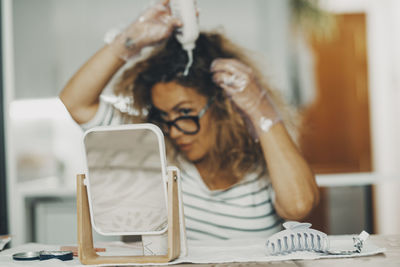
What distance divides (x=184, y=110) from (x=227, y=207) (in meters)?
0.33

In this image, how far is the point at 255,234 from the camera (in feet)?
5.08

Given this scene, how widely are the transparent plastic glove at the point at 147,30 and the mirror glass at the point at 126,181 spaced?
0.68 metres

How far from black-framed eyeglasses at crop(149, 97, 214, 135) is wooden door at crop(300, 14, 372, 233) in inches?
36.9

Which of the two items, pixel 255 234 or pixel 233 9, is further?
pixel 233 9

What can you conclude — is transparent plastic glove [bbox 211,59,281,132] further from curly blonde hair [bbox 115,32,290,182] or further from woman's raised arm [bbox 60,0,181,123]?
woman's raised arm [bbox 60,0,181,123]

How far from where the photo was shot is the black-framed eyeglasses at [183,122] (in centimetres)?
165

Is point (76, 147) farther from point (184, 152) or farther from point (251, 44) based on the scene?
point (251, 44)

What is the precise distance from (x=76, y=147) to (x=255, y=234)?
88 centimetres

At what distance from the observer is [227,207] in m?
1.60

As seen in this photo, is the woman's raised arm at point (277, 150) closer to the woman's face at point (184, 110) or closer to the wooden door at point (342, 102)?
the woman's face at point (184, 110)

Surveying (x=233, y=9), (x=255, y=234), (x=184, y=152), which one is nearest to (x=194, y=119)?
(x=184, y=152)

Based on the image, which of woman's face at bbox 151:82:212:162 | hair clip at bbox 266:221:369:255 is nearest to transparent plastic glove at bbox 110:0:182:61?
woman's face at bbox 151:82:212:162

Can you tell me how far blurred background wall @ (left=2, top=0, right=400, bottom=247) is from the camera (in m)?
1.94

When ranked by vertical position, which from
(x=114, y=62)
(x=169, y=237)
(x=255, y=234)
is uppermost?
(x=114, y=62)
